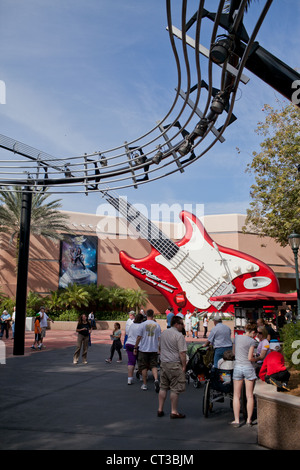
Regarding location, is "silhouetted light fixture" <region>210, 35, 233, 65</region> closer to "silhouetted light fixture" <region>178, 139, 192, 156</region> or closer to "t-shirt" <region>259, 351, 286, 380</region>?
"silhouetted light fixture" <region>178, 139, 192, 156</region>

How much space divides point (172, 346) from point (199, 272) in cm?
2110

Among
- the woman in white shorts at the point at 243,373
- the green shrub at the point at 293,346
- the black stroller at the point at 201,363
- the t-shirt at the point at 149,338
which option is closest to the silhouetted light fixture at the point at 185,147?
the woman in white shorts at the point at 243,373

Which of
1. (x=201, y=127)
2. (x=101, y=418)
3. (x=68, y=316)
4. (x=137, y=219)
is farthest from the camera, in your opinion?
(x=137, y=219)

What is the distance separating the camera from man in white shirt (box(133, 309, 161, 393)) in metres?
8.88

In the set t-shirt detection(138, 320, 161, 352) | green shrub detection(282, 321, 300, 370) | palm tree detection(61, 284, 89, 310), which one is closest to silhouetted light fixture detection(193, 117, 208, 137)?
green shrub detection(282, 321, 300, 370)

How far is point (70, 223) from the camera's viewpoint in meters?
33.7

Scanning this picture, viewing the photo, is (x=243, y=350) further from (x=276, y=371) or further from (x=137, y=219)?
(x=137, y=219)

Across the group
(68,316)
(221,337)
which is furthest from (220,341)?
(68,316)

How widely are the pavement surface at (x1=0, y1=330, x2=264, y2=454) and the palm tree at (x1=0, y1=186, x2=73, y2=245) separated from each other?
20170 millimetres

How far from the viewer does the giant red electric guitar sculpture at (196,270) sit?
1066 inches

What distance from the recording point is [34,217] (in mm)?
29875

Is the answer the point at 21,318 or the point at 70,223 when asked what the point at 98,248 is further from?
the point at 21,318

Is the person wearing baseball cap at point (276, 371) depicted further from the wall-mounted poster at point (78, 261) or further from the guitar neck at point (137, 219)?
the wall-mounted poster at point (78, 261)

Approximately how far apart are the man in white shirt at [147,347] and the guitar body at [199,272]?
18.3m
